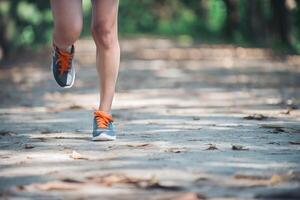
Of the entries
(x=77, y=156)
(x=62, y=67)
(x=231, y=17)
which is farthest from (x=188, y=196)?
(x=231, y=17)

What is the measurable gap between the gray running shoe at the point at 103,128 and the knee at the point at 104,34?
0.50m

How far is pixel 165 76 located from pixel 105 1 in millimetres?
8189

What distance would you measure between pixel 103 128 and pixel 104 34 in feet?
2.19

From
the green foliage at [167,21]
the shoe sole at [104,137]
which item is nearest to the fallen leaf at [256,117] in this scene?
the shoe sole at [104,137]

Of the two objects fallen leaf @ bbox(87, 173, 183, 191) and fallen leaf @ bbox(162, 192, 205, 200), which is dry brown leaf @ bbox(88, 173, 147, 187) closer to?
fallen leaf @ bbox(87, 173, 183, 191)

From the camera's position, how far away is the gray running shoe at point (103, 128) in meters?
5.45

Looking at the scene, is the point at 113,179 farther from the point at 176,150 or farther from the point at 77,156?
the point at 176,150

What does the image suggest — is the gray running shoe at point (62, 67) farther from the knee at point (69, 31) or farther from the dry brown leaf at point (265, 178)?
the dry brown leaf at point (265, 178)

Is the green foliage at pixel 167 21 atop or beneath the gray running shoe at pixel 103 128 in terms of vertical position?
atop

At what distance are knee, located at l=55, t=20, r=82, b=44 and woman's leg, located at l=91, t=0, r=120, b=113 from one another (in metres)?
0.15

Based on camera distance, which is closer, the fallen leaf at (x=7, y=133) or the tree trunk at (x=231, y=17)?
the fallen leaf at (x=7, y=133)

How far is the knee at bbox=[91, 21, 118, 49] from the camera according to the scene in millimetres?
5500

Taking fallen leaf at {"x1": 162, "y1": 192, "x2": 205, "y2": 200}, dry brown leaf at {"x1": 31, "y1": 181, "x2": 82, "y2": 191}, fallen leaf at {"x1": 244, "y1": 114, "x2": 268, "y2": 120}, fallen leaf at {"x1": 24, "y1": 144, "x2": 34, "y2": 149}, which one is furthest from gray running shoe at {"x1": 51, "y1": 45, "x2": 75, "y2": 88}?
fallen leaf at {"x1": 162, "y1": 192, "x2": 205, "y2": 200}

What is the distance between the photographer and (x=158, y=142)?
530 centimetres
